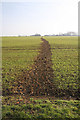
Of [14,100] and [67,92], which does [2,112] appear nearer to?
[14,100]

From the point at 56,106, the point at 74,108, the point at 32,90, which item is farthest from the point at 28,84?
the point at 74,108

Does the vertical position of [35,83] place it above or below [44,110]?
above

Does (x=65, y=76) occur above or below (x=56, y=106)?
above

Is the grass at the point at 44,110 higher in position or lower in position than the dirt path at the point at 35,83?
lower

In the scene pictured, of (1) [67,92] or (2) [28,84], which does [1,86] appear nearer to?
(2) [28,84]

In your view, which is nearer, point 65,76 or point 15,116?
point 15,116

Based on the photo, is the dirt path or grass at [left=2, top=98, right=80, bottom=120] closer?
grass at [left=2, top=98, right=80, bottom=120]

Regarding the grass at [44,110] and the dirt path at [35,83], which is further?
the dirt path at [35,83]

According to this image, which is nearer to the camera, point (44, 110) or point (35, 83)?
point (44, 110)

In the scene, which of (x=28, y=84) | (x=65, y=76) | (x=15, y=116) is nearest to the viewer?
(x=15, y=116)

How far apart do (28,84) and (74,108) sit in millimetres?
5352

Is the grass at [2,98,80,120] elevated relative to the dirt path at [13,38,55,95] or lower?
lower

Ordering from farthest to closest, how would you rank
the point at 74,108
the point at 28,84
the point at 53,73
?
the point at 53,73
the point at 28,84
the point at 74,108

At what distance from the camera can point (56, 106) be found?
841cm
